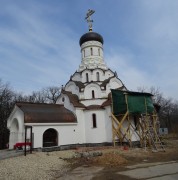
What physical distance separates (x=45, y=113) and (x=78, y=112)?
3885 millimetres

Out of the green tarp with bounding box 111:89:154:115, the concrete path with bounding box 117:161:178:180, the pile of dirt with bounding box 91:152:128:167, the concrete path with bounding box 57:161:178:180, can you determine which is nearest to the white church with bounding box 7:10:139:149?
the green tarp with bounding box 111:89:154:115

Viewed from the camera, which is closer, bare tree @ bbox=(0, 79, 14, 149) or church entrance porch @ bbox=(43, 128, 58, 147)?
church entrance porch @ bbox=(43, 128, 58, 147)

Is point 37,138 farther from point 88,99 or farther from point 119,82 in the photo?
point 119,82

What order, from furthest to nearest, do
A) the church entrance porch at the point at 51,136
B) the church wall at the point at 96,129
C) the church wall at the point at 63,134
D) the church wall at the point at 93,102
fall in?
1. the church wall at the point at 93,102
2. the church wall at the point at 96,129
3. the church entrance porch at the point at 51,136
4. the church wall at the point at 63,134

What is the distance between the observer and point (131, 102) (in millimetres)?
19562

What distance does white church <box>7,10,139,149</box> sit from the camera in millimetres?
19320

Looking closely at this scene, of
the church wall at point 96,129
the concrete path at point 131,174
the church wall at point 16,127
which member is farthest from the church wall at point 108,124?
the concrete path at point 131,174

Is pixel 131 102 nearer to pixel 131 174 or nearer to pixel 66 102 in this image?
pixel 66 102

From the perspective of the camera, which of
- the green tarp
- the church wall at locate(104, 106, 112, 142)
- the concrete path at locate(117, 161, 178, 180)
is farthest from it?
the church wall at locate(104, 106, 112, 142)

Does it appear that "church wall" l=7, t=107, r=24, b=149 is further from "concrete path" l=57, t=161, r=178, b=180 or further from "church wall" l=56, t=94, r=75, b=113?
"concrete path" l=57, t=161, r=178, b=180

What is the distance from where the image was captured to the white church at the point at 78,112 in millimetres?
19320

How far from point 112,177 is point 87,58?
66.9ft

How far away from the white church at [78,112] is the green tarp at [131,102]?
140 centimetres

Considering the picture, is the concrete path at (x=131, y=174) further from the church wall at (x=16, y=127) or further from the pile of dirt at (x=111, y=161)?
the church wall at (x=16, y=127)
